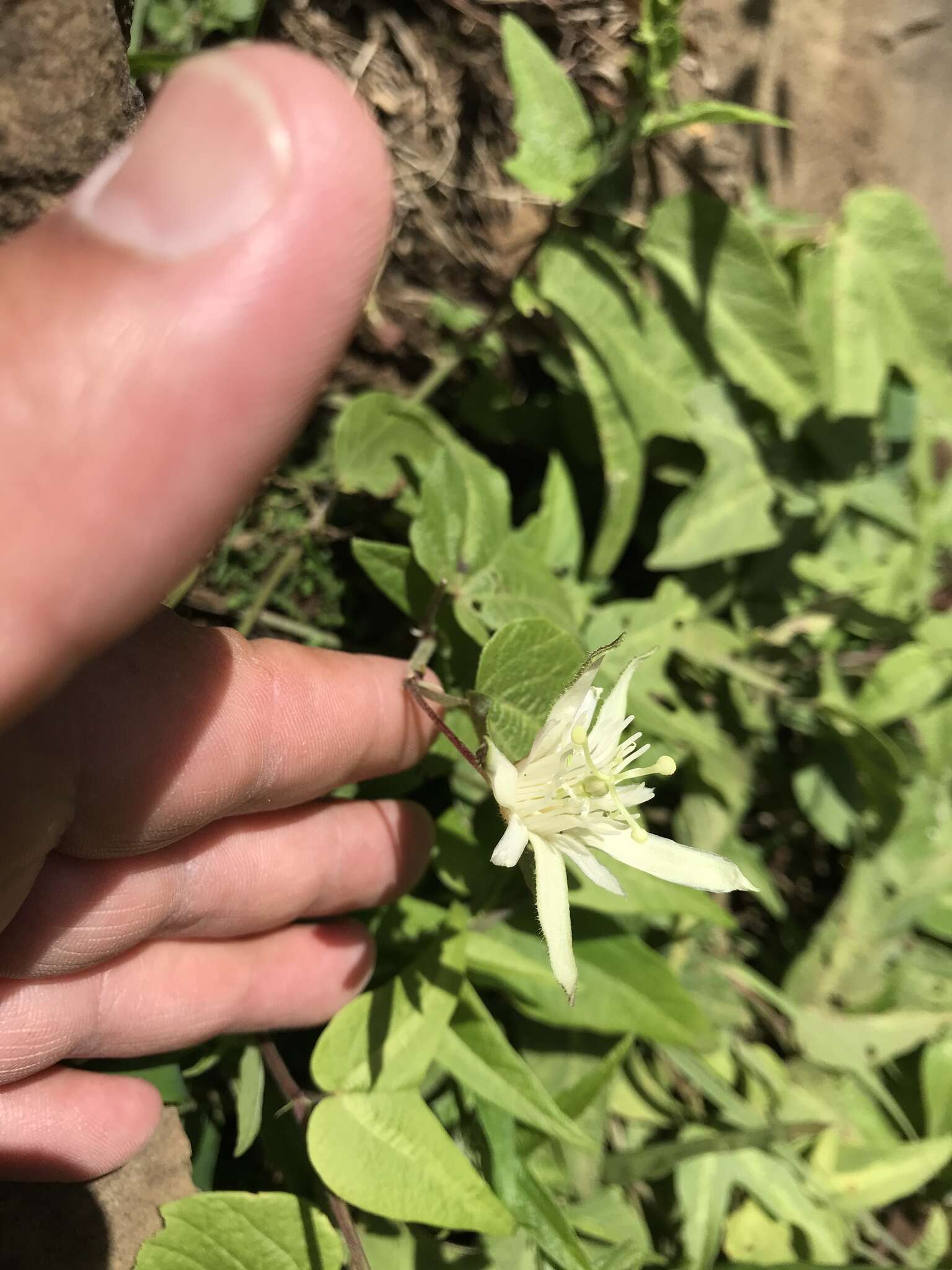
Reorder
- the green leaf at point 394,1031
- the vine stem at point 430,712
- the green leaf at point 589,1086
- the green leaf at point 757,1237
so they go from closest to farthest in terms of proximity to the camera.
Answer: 1. the vine stem at point 430,712
2. the green leaf at point 394,1031
3. the green leaf at point 589,1086
4. the green leaf at point 757,1237

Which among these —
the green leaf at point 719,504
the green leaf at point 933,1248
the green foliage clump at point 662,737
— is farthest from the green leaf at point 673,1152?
the green leaf at point 719,504

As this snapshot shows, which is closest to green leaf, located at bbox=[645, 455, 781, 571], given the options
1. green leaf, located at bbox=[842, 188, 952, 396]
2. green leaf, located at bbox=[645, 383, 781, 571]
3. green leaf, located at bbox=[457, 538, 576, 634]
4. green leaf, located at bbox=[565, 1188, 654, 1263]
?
green leaf, located at bbox=[645, 383, 781, 571]

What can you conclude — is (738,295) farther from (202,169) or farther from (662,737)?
(202,169)

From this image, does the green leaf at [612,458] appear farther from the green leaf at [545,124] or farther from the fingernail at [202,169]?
the fingernail at [202,169]

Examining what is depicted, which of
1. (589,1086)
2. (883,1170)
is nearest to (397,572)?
(589,1086)

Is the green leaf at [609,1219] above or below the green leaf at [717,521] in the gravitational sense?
below

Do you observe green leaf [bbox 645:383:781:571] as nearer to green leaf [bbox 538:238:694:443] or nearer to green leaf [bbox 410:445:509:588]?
green leaf [bbox 538:238:694:443]

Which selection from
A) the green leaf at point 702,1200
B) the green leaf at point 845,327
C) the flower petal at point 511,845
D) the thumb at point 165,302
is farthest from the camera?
the green leaf at point 845,327

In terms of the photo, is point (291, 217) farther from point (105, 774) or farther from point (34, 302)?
point (105, 774)
